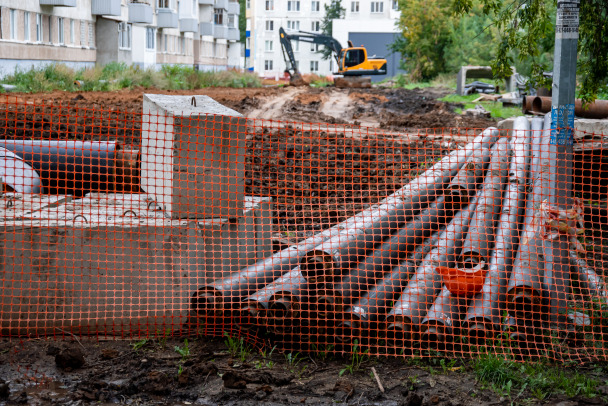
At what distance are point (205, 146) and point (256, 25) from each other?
77.8m

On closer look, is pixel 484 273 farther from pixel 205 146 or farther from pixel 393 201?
pixel 205 146

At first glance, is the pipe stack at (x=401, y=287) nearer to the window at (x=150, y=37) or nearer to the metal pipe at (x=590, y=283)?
the metal pipe at (x=590, y=283)

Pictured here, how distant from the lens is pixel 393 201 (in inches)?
251

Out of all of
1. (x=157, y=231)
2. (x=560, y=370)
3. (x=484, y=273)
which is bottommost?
(x=560, y=370)

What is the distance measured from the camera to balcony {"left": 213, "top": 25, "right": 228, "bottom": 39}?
63.0 m

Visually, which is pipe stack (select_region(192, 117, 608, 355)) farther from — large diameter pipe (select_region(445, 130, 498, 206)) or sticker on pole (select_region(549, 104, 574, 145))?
large diameter pipe (select_region(445, 130, 498, 206))

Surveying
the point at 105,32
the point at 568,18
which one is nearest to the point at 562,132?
the point at 568,18

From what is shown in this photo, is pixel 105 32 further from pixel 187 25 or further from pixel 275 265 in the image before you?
pixel 275 265

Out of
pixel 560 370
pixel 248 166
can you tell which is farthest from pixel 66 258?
pixel 248 166

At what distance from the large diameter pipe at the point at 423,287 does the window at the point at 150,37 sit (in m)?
43.4

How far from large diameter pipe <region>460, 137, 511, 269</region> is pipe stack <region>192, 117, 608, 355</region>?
0.01m

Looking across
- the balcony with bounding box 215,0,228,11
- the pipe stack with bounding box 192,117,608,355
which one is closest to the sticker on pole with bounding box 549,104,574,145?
the pipe stack with bounding box 192,117,608,355

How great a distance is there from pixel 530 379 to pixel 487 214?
2374 millimetres

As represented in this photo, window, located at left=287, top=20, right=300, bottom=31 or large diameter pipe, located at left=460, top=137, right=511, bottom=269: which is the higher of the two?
window, located at left=287, top=20, right=300, bottom=31
